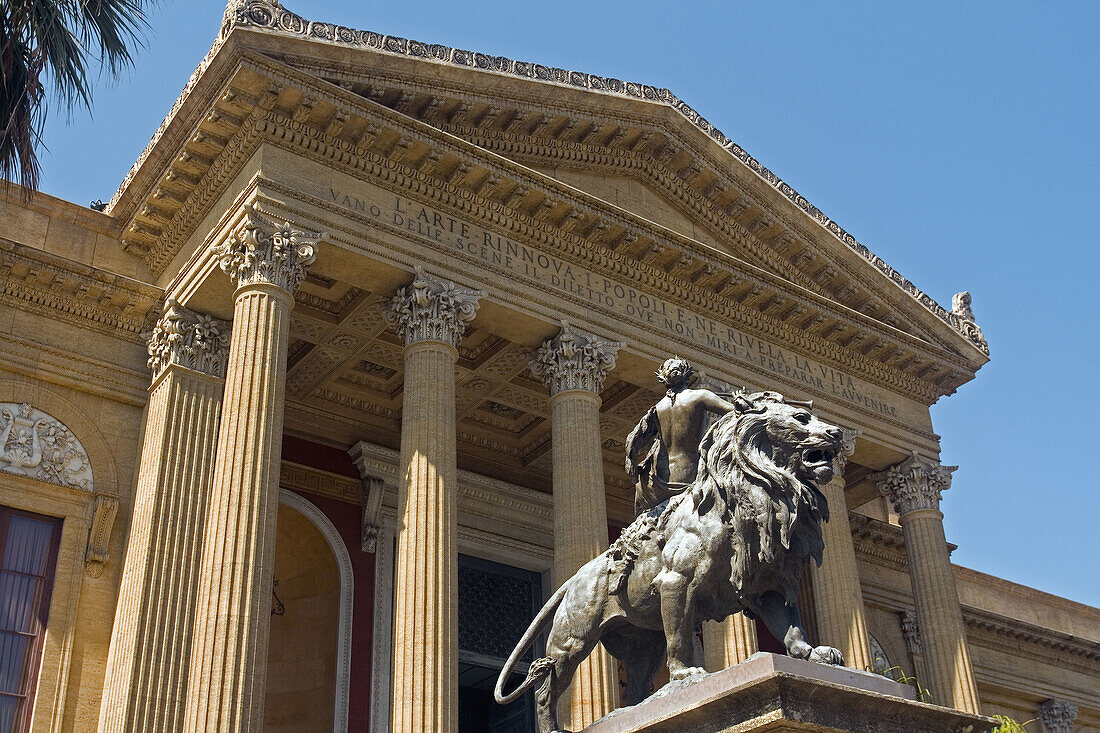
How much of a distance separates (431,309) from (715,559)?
10546 mm

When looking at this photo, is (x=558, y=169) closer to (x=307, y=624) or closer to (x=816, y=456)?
(x=307, y=624)

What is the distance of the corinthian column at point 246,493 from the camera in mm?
13570

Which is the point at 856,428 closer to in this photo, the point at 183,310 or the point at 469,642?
the point at 469,642

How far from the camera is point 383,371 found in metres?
22.2

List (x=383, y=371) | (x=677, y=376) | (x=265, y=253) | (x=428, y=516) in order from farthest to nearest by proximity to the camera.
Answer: (x=383, y=371) < (x=265, y=253) < (x=428, y=516) < (x=677, y=376)

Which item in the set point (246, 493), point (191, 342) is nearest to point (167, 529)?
point (246, 493)

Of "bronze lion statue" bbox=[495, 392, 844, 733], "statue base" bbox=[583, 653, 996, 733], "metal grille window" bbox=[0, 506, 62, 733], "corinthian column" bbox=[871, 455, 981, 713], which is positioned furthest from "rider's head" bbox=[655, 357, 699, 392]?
"corinthian column" bbox=[871, 455, 981, 713]

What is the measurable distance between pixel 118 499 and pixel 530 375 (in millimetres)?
7673

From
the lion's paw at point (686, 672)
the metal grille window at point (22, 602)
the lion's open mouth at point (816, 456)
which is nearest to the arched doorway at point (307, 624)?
the metal grille window at point (22, 602)

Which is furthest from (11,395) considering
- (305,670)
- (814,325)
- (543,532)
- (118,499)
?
(814,325)

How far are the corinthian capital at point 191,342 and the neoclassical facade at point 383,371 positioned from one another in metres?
0.04

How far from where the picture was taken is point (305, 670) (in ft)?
69.3

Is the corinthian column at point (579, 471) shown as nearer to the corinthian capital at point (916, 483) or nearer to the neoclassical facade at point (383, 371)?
the neoclassical facade at point (383, 371)

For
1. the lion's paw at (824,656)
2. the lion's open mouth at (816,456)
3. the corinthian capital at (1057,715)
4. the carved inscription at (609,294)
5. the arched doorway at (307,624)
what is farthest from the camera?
the corinthian capital at (1057,715)
